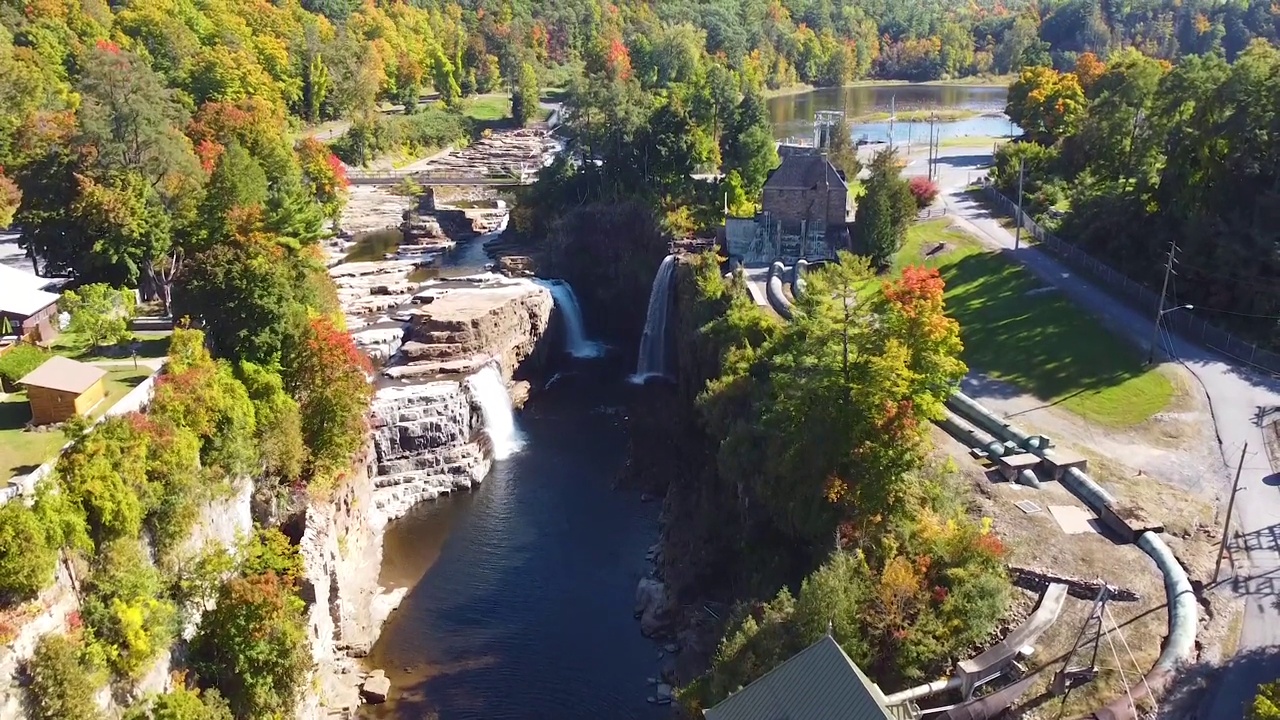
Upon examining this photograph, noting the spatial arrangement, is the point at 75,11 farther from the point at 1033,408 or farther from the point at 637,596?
the point at 1033,408

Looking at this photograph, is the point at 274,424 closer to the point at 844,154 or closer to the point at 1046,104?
the point at 844,154

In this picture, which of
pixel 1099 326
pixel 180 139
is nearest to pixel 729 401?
pixel 1099 326

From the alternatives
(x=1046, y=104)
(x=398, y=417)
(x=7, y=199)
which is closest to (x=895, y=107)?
(x=1046, y=104)

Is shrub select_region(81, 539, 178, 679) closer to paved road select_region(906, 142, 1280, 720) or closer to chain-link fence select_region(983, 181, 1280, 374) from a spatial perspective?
paved road select_region(906, 142, 1280, 720)

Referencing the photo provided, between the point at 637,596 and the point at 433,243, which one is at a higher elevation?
the point at 433,243

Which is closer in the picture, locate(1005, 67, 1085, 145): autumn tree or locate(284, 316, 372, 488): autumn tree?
locate(284, 316, 372, 488): autumn tree

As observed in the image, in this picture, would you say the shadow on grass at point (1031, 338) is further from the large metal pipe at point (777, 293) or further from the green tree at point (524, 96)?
the green tree at point (524, 96)

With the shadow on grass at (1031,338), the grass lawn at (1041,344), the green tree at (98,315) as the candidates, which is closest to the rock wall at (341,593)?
the green tree at (98,315)

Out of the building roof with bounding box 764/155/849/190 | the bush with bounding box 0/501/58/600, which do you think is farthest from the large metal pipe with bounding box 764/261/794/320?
the bush with bounding box 0/501/58/600
